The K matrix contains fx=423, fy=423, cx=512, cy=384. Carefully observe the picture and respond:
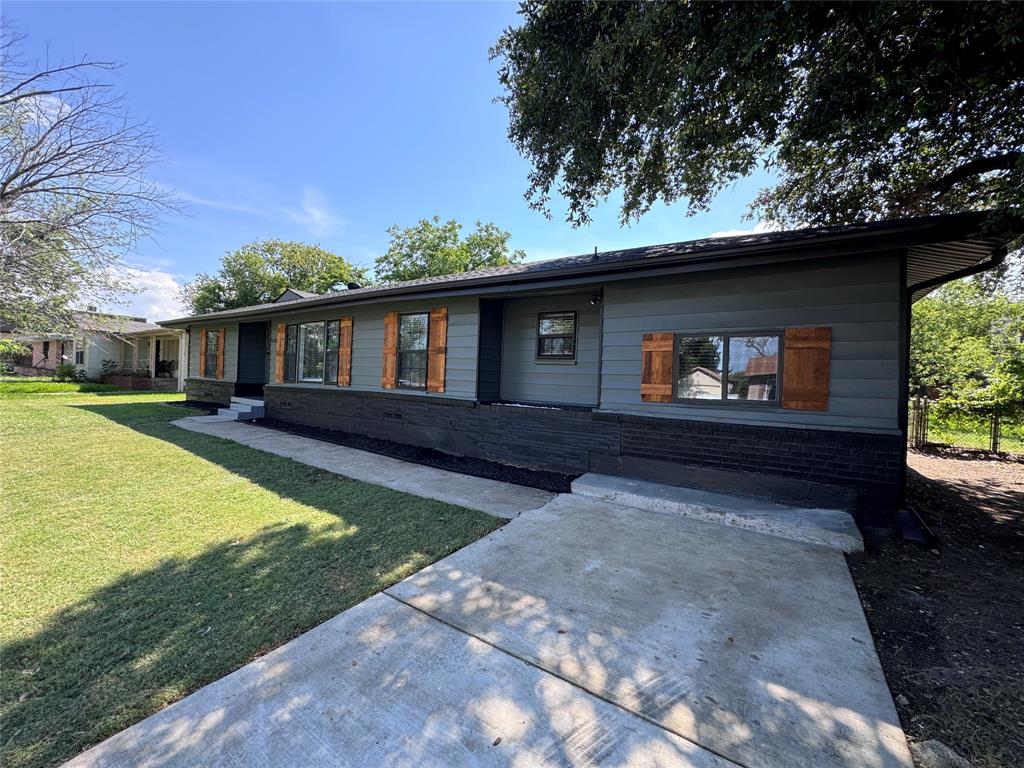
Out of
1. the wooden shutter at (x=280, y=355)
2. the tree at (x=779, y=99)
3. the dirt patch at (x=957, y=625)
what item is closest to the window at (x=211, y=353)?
the wooden shutter at (x=280, y=355)

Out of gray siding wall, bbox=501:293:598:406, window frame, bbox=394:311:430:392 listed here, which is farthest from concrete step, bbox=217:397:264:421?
gray siding wall, bbox=501:293:598:406

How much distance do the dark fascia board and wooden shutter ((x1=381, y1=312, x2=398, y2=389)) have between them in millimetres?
952

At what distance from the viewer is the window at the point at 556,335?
7.42 m

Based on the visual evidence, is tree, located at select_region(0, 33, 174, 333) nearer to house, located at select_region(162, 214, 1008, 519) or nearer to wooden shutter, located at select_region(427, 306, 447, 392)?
house, located at select_region(162, 214, 1008, 519)

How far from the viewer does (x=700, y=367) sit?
5.40 metres

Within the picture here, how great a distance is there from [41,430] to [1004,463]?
1879 cm

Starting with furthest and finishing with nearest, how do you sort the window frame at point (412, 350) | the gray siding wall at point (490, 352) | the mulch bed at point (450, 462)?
the window frame at point (412, 350) → the gray siding wall at point (490, 352) → the mulch bed at point (450, 462)

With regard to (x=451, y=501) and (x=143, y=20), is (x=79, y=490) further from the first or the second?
(x=143, y=20)

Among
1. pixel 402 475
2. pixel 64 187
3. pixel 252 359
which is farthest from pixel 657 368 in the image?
pixel 252 359

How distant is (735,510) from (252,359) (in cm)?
1353

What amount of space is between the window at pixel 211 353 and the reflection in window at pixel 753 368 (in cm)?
1482

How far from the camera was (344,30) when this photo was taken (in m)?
6.84

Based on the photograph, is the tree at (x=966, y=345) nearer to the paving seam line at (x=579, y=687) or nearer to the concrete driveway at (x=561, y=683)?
the concrete driveway at (x=561, y=683)

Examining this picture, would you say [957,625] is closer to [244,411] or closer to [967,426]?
[967,426]
